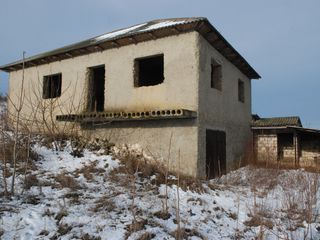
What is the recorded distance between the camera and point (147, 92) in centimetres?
1013

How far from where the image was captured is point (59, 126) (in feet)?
40.7

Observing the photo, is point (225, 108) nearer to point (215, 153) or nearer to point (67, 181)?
point (215, 153)

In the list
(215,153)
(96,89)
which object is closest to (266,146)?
(215,153)

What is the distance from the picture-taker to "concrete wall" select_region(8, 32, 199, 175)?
30.4 feet

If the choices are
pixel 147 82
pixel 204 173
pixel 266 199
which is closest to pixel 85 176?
pixel 204 173

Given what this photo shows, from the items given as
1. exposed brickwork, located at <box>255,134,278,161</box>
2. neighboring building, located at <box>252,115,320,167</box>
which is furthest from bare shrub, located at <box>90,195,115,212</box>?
exposed brickwork, located at <box>255,134,278,161</box>

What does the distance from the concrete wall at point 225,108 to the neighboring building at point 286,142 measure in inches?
33.7

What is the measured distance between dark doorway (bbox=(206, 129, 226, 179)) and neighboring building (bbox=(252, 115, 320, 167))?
12.8 ft

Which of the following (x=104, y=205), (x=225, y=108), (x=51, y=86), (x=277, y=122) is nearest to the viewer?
(x=104, y=205)

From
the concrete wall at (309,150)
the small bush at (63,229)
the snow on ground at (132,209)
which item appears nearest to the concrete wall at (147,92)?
the snow on ground at (132,209)

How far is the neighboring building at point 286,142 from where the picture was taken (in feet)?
48.6

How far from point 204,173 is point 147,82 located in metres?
6.50

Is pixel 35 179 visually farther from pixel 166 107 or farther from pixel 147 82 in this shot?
pixel 147 82

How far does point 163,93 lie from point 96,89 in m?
5.67
